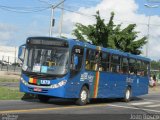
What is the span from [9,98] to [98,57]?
181 inches

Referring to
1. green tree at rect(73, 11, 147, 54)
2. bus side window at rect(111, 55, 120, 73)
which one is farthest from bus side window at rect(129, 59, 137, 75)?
green tree at rect(73, 11, 147, 54)

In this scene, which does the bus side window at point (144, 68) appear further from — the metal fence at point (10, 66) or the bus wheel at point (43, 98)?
the metal fence at point (10, 66)

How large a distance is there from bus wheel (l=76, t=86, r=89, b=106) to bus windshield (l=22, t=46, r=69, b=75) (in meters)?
1.89

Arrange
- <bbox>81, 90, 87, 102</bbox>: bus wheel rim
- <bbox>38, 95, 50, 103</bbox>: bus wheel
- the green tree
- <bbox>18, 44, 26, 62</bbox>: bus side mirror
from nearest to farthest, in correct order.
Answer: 1. <bbox>18, 44, 26, 62</bbox>: bus side mirror
2. <bbox>81, 90, 87, 102</bbox>: bus wheel rim
3. <bbox>38, 95, 50, 103</bbox>: bus wheel
4. the green tree

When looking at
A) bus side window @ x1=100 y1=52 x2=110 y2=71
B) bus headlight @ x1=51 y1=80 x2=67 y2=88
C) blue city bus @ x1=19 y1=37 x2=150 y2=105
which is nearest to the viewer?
bus headlight @ x1=51 y1=80 x2=67 y2=88

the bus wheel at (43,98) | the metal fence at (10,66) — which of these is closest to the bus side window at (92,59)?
the bus wheel at (43,98)

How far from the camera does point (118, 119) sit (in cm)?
1619

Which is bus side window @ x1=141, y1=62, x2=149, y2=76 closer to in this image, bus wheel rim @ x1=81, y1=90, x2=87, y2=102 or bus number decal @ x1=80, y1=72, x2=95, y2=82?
bus number decal @ x1=80, y1=72, x2=95, y2=82

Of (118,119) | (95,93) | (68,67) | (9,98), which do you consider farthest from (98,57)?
(118,119)

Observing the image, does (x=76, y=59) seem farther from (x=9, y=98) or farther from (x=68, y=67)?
(x=9, y=98)

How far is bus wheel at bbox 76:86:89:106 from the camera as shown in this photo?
68.9 ft

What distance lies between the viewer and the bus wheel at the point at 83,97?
2102cm

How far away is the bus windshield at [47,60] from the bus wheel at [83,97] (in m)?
1.89

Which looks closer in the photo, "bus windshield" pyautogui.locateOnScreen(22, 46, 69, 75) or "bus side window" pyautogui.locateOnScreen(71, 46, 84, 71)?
"bus windshield" pyautogui.locateOnScreen(22, 46, 69, 75)
